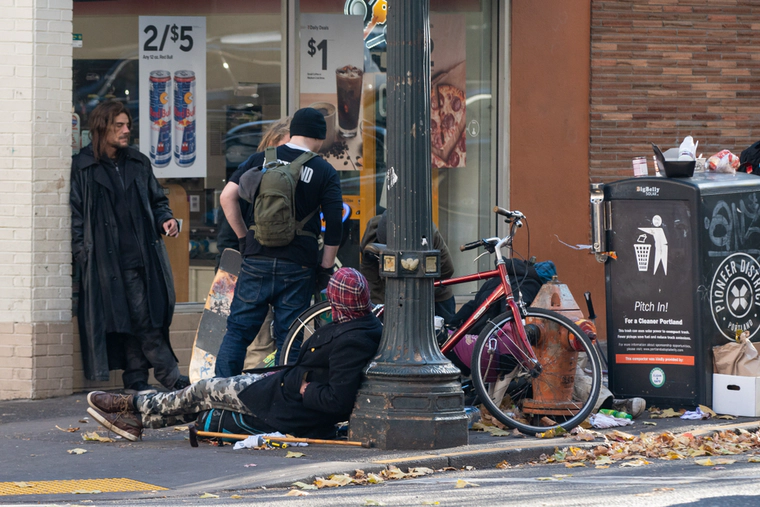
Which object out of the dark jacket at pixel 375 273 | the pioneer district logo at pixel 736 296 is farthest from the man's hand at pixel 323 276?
the pioneer district logo at pixel 736 296

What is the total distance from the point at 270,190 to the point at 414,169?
3.75ft

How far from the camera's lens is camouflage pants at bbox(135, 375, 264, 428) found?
6891mm

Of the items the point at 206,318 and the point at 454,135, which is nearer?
the point at 206,318

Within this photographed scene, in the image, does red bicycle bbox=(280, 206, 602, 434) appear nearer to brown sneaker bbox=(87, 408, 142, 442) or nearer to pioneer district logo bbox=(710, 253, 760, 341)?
pioneer district logo bbox=(710, 253, 760, 341)

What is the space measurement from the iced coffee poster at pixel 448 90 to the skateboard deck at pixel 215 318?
3016 mm

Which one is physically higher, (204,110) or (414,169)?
(204,110)

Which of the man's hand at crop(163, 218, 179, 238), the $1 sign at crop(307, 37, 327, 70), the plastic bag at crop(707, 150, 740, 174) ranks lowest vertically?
the man's hand at crop(163, 218, 179, 238)

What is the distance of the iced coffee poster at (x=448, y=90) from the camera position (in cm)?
1092

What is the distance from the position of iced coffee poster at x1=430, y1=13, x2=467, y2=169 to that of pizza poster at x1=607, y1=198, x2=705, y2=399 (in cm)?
292

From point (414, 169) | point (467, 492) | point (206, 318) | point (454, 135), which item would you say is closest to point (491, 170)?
point (454, 135)

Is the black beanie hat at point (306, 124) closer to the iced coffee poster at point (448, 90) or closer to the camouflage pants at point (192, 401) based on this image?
the camouflage pants at point (192, 401)

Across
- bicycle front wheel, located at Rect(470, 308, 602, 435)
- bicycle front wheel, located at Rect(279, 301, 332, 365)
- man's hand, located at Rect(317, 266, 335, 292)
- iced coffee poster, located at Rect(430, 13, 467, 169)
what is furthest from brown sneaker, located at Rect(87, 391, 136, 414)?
iced coffee poster, located at Rect(430, 13, 467, 169)

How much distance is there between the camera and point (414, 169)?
22.5 ft

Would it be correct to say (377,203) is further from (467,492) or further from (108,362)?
(467,492)
